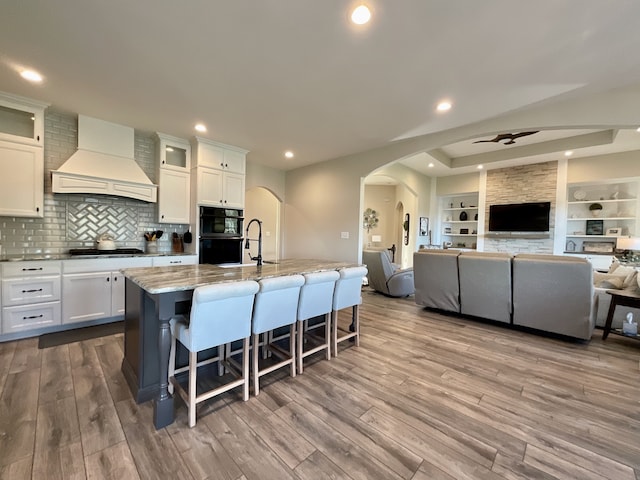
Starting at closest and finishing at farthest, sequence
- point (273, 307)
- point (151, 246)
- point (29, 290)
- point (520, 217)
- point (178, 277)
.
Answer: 1. point (178, 277)
2. point (273, 307)
3. point (29, 290)
4. point (151, 246)
5. point (520, 217)

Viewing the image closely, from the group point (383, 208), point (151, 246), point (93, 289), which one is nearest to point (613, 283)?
point (383, 208)

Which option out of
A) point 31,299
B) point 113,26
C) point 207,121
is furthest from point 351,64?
point 31,299

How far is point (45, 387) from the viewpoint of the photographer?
2.06 m

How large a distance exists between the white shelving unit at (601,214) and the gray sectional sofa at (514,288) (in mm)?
4005

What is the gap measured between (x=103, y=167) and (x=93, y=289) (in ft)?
5.32

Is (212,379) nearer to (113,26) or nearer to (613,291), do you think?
(113,26)

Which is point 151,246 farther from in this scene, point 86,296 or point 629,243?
point 629,243

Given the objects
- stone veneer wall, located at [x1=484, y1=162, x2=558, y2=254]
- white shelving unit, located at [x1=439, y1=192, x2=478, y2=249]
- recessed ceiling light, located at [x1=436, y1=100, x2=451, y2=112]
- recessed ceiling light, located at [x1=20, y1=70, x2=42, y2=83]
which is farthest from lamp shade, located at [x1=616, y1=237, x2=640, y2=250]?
recessed ceiling light, located at [x1=20, y1=70, x2=42, y2=83]

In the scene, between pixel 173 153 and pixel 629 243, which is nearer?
pixel 173 153

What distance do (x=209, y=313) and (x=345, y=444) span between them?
1.14 m

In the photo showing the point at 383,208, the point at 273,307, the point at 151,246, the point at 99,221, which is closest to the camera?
the point at 273,307

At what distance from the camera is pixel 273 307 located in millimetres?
2104

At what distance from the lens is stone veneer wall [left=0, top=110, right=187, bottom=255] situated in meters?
3.32

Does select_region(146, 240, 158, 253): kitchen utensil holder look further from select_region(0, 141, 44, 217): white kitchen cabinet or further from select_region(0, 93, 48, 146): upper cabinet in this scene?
select_region(0, 93, 48, 146): upper cabinet
